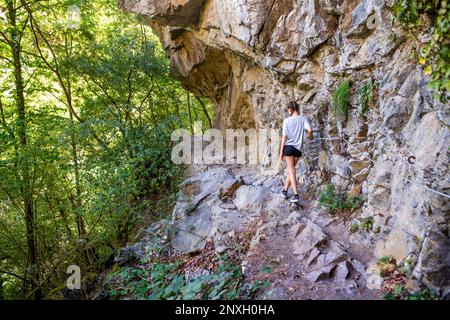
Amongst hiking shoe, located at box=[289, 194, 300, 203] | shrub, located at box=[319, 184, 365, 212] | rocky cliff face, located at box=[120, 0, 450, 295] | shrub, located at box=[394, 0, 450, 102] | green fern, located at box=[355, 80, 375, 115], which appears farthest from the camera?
hiking shoe, located at box=[289, 194, 300, 203]

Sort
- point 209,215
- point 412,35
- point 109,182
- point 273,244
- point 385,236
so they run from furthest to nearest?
point 109,182
point 209,215
point 273,244
point 385,236
point 412,35

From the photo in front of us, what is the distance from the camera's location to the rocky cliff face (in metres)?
3.91

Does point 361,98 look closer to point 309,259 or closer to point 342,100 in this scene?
point 342,100

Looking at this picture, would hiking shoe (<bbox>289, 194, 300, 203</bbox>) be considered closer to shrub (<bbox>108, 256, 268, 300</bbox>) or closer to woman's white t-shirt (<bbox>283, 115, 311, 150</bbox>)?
woman's white t-shirt (<bbox>283, 115, 311, 150</bbox>)

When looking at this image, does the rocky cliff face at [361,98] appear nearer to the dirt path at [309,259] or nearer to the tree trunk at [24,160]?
the dirt path at [309,259]

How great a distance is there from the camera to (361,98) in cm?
587

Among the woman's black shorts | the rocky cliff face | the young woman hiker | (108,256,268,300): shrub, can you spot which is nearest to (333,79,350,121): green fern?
the rocky cliff face

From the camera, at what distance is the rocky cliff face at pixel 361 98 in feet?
12.8

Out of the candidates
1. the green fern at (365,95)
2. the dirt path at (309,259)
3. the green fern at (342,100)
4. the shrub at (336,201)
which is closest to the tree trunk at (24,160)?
the dirt path at (309,259)

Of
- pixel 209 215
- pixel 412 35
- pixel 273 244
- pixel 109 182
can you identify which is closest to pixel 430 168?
pixel 412 35

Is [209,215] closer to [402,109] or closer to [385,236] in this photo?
[385,236]

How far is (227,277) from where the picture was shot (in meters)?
5.12

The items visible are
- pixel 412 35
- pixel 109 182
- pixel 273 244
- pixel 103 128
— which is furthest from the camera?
pixel 103 128

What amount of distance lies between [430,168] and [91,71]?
39.2ft
